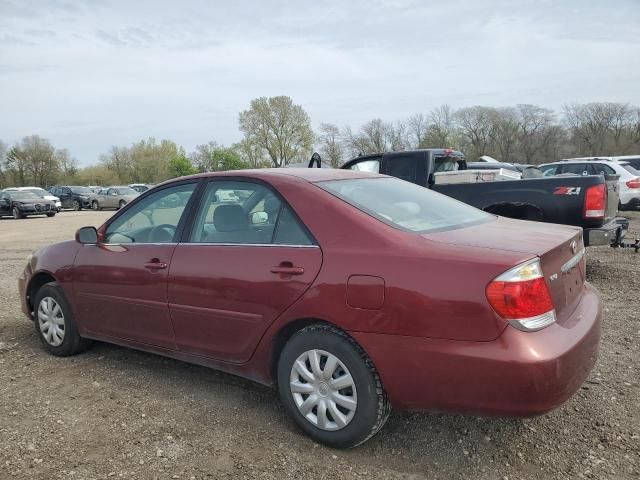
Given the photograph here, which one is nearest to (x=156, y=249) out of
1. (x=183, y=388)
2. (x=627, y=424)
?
(x=183, y=388)

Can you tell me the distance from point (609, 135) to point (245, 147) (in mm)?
50160

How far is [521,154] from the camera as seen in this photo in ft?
246

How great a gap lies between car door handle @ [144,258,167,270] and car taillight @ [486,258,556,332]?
2.17 meters

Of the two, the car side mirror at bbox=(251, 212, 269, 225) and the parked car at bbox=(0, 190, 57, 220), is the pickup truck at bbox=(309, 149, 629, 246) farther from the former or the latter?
the parked car at bbox=(0, 190, 57, 220)

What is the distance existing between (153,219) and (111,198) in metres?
32.5

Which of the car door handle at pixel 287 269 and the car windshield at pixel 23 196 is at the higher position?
the car windshield at pixel 23 196

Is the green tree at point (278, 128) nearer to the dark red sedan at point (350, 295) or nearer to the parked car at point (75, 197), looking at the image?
the parked car at point (75, 197)

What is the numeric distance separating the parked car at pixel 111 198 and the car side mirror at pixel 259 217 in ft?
106

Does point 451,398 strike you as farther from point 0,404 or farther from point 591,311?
point 0,404

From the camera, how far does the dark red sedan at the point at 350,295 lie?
2447mm

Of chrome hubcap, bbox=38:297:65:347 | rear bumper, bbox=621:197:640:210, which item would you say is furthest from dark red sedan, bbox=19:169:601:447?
rear bumper, bbox=621:197:640:210

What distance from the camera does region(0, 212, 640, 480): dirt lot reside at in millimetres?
2734

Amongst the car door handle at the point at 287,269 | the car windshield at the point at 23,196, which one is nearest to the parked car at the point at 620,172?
the car door handle at the point at 287,269

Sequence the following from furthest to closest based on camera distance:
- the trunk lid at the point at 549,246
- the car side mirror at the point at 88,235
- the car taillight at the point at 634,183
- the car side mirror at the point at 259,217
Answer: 1. the car taillight at the point at 634,183
2. the car side mirror at the point at 88,235
3. the car side mirror at the point at 259,217
4. the trunk lid at the point at 549,246
